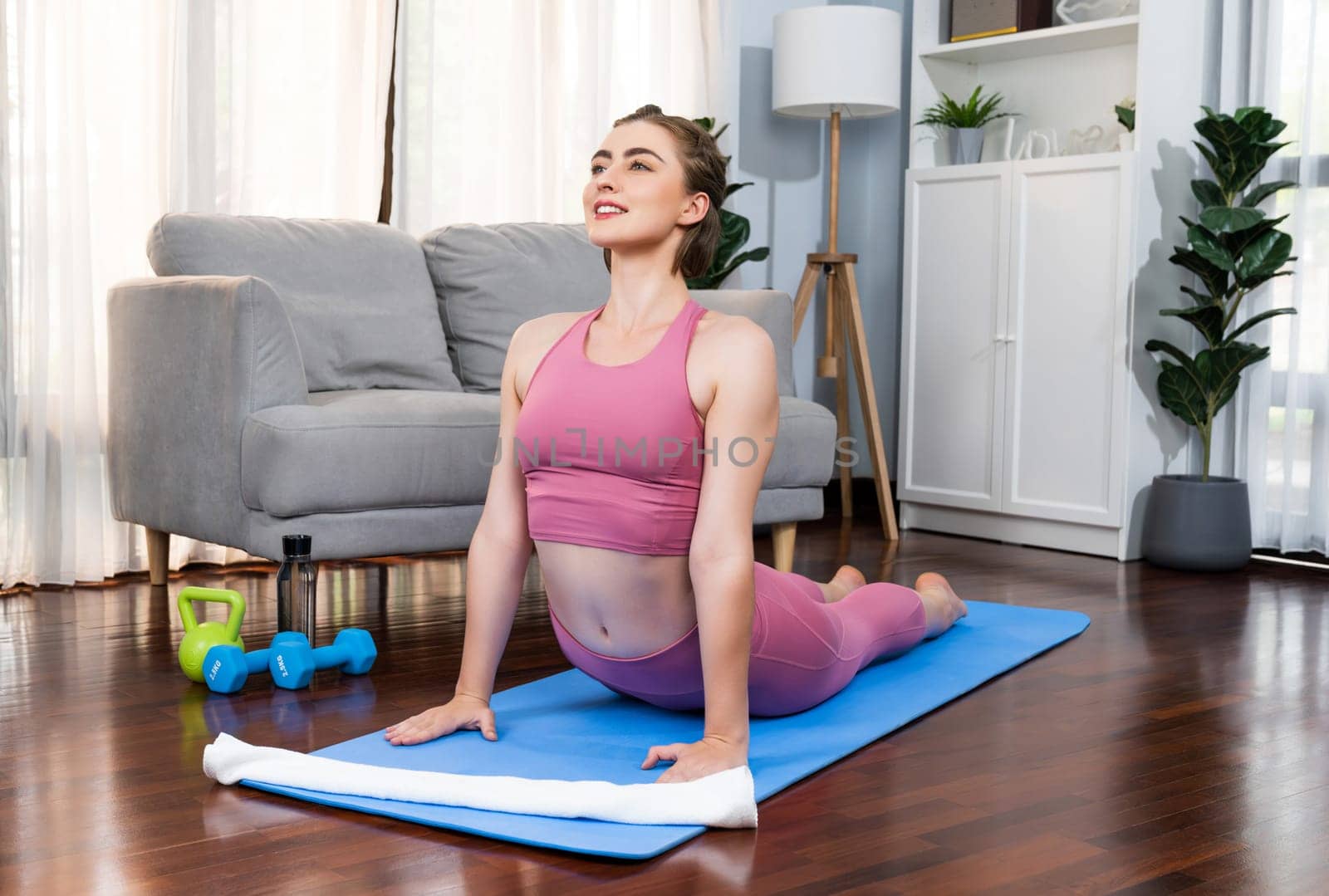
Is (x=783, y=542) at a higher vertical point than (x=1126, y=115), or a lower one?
lower

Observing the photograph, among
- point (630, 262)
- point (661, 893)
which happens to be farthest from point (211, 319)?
point (661, 893)

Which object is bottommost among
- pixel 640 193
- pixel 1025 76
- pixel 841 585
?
pixel 841 585

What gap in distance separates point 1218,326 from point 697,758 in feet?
8.98

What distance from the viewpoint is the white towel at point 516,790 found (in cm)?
161

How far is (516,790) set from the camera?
1.66 meters

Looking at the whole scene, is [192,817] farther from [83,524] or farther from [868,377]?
[868,377]

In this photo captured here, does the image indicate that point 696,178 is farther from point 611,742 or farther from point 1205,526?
point 1205,526

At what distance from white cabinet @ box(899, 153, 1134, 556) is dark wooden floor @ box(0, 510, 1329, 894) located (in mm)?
1018

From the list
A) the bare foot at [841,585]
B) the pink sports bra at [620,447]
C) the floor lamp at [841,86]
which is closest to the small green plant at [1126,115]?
the floor lamp at [841,86]

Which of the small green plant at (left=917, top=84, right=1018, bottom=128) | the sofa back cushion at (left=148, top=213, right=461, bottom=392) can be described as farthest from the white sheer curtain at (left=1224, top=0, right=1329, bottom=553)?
the sofa back cushion at (left=148, top=213, right=461, bottom=392)

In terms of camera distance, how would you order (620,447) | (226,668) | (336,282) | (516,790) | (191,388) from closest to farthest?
(516,790) → (620,447) → (226,668) → (191,388) → (336,282)

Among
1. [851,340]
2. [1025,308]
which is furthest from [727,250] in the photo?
[1025,308]

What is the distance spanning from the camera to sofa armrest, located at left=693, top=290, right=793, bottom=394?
356cm

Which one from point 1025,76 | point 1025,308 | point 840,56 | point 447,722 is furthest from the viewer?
point 1025,76
